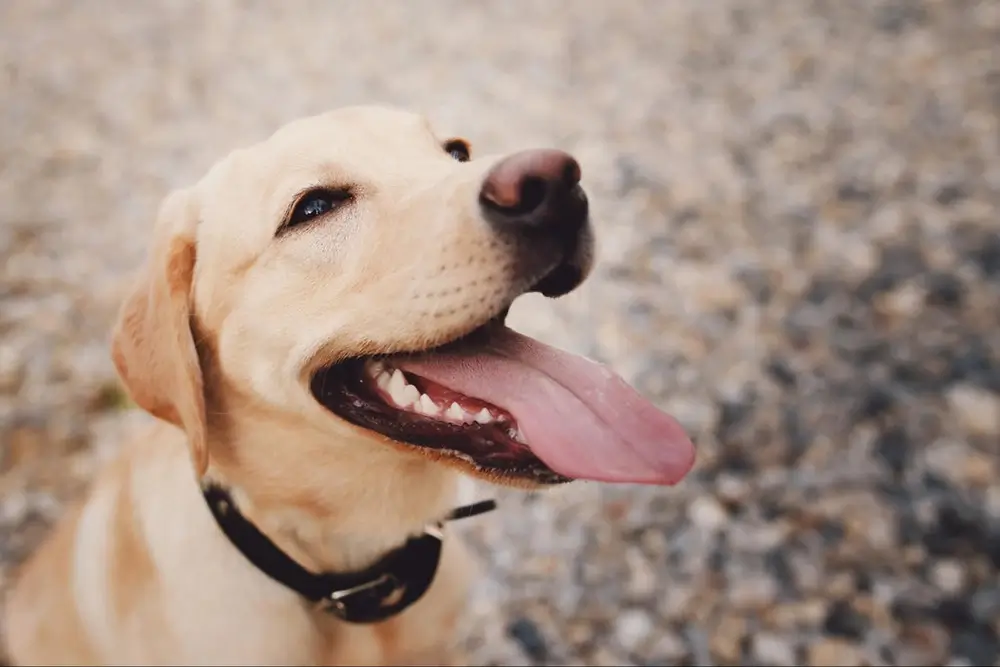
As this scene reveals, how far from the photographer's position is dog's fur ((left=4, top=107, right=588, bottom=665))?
1.72 meters

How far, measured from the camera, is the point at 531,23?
7.39m

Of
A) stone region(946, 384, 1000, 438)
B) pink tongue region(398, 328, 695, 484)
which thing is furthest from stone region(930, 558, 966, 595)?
pink tongue region(398, 328, 695, 484)

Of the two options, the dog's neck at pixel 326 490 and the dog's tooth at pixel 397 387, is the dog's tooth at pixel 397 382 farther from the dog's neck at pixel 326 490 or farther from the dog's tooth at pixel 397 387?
the dog's neck at pixel 326 490

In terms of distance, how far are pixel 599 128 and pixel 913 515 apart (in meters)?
3.67

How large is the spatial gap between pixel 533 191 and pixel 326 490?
2.99 ft

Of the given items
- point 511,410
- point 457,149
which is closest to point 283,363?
point 511,410

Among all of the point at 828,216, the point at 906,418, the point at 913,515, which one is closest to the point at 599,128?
the point at 828,216

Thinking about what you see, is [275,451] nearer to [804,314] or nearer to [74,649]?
[74,649]

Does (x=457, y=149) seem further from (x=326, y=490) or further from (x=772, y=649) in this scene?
(x=772, y=649)

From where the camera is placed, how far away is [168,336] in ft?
6.17

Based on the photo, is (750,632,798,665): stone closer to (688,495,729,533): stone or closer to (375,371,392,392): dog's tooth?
(688,495,729,533): stone

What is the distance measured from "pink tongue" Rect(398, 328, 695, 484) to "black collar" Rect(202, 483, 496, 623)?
557 millimetres

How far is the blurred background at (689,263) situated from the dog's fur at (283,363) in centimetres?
116

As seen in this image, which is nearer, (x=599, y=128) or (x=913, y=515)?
(x=913, y=515)
